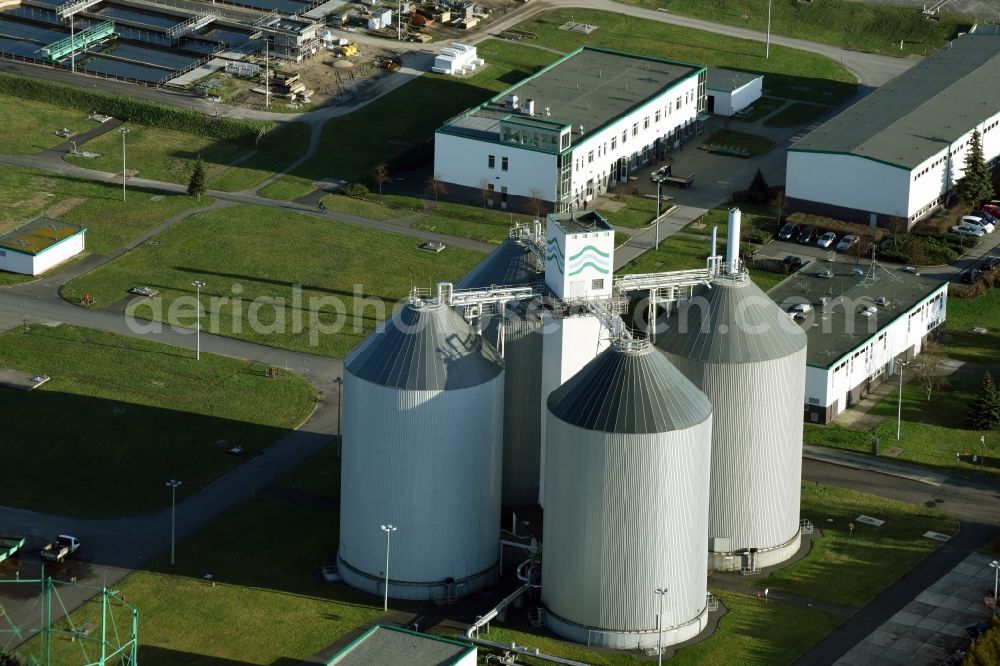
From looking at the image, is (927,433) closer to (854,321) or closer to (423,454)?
(854,321)

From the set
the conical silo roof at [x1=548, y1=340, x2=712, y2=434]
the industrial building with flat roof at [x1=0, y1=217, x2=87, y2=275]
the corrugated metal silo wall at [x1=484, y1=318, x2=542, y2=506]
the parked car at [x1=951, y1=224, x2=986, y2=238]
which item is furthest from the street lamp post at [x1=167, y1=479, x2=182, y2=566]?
the parked car at [x1=951, y1=224, x2=986, y2=238]

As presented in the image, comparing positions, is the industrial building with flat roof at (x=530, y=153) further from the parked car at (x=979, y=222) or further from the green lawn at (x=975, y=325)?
the green lawn at (x=975, y=325)

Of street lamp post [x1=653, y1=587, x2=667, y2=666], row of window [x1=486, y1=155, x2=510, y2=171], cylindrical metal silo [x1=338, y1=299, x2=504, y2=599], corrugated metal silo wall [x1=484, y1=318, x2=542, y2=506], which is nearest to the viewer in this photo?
street lamp post [x1=653, y1=587, x2=667, y2=666]

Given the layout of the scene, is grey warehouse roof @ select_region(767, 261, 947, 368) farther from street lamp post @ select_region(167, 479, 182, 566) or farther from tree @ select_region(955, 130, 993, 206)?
street lamp post @ select_region(167, 479, 182, 566)

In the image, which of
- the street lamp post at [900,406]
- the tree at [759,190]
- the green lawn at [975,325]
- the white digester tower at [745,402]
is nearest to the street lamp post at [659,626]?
the white digester tower at [745,402]

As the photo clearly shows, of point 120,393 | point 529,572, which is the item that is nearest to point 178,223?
point 120,393
